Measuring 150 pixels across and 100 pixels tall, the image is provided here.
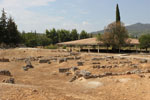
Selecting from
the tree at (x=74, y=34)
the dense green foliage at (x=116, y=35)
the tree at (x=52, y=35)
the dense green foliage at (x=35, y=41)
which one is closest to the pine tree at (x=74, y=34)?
the tree at (x=74, y=34)

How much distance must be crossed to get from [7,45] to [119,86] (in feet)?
168

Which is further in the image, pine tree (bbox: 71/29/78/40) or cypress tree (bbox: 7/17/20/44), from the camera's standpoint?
pine tree (bbox: 71/29/78/40)

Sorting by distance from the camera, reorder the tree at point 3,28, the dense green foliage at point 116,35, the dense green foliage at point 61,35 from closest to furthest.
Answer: the dense green foliage at point 116,35 < the tree at point 3,28 < the dense green foliage at point 61,35

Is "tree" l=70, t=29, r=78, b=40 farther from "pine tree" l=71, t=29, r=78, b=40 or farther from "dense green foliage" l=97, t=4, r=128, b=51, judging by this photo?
"dense green foliage" l=97, t=4, r=128, b=51

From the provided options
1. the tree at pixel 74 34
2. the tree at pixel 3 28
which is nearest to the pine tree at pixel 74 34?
the tree at pixel 74 34

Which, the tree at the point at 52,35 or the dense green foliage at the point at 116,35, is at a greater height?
the tree at the point at 52,35

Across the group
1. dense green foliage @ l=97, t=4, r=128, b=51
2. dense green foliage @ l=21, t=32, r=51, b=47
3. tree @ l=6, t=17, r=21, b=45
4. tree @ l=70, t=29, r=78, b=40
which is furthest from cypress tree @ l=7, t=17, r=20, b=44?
dense green foliage @ l=97, t=4, r=128, b=51

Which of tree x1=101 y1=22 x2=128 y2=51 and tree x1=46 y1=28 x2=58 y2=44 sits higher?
tree x1=46 y1=28 x2=58 y2=44

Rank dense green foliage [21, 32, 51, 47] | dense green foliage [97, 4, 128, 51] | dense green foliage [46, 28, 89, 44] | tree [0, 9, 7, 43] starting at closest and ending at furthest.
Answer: dense green foliage [97, 4, 128, 51], tree [0, 9, 7, 43], dense green foliage [21, 32, 51, 47], dense green foliage [46, 28, 89, 44]

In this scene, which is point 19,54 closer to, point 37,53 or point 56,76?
point 37,53

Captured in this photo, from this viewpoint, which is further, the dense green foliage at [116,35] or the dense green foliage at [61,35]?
the dense green foliage at [61,35]

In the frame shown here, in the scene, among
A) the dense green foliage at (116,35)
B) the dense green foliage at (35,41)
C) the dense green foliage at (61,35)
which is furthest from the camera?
the dense green foliage at (61,35)

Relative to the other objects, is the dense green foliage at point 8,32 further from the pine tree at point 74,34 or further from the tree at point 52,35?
the pine tree at point 74,34

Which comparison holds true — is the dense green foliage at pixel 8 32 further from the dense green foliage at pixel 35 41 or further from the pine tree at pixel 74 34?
the pine tree at pixel 74 34
